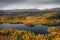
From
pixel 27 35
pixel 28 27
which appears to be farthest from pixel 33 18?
pixel 27 35

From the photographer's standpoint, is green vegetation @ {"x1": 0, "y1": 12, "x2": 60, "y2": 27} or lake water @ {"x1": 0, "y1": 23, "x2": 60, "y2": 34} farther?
green vegetation @ {"x1": 0, "y1": 12, "x2": 60, "y2": 27}

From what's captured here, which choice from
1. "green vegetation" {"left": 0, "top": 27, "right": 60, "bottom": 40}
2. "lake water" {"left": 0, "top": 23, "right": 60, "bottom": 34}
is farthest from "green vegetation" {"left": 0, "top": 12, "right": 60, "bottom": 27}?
"green vegetation" {"left": 0, "top": 27, "right": 60, "bottom": 40}

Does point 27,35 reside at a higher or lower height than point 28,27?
lower

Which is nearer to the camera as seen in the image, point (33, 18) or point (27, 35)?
point (27, 35)

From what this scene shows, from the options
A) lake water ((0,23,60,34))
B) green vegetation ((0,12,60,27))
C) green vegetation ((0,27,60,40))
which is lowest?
green vegetation ((0,27,60,40))

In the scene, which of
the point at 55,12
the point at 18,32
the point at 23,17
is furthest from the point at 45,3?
the point at 18,32

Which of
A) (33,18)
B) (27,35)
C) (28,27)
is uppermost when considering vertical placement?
(33,18)

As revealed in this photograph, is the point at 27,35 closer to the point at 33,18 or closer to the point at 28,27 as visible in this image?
the point at 28,27

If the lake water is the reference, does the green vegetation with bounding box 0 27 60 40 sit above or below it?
below

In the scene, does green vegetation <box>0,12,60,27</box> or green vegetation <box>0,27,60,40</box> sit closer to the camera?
green vegetation <box>0,27,60,40</box>

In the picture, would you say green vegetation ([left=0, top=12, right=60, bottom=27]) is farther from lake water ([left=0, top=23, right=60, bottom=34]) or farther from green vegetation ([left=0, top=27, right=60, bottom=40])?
green vegetation ([left=0, top=27, right=60, bottom=40])

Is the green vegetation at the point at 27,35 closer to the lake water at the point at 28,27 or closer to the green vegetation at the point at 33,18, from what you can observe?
the lake water at the point at 28,27
